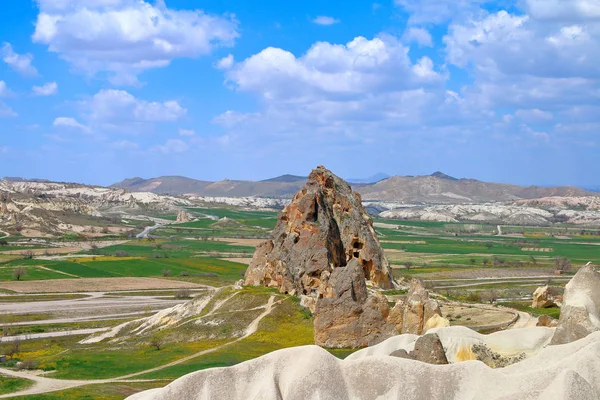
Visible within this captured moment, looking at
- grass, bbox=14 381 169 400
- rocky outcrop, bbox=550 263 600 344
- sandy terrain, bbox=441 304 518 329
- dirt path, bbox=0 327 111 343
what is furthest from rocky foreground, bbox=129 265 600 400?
dirt path, bbox=0 327 111 343

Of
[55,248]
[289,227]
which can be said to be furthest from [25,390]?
[55,248]

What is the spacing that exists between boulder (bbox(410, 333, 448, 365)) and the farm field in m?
16.1

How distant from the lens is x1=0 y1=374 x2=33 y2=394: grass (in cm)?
4019

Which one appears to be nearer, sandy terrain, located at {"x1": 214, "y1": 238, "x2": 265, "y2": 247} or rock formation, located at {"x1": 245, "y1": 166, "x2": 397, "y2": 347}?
rock formation, located at {"x1": 245, "y1": 166, "x2": 397, "y2": 347}

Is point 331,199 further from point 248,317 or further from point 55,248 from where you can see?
point 55,248

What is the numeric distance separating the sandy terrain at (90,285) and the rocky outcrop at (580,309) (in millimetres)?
81199

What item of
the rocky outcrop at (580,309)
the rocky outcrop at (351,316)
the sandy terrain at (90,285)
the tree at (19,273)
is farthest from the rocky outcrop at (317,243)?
the tree at (19,273)

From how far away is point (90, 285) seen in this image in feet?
352

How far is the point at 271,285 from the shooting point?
65375mm

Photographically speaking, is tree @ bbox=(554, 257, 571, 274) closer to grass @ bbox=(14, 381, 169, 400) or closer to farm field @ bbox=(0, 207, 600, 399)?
farm field @ bbox=(0, 207, 600, 399)

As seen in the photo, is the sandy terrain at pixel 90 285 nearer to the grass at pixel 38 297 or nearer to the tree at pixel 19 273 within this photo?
the tree at pixel 19 273

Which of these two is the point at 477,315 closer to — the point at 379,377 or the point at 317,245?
the point at 317,245

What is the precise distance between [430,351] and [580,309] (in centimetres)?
563

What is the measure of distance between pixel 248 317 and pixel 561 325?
31.8 meters
